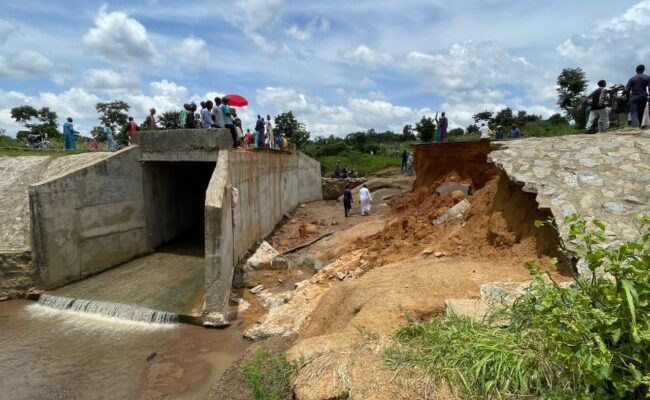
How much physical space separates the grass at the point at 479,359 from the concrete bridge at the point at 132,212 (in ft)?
19.3

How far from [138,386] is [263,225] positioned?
27.8 ft

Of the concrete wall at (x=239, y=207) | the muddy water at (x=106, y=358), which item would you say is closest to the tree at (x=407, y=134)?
the concrete wall at (x=239, y=207)

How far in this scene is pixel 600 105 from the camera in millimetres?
9883

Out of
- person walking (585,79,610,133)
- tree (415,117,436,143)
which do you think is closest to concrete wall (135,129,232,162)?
person walking (585,79,610,133)

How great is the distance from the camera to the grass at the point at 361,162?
112 ft

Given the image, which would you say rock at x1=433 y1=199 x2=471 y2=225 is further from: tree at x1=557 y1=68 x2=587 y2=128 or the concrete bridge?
tree at x1=557 y1=68 x2=587 y2=128

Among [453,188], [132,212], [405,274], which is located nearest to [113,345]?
[132,212]

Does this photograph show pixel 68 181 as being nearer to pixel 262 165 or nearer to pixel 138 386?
pixel 262 165

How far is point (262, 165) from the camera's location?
1518cm

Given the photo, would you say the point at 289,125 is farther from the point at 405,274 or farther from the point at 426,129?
the point at 405,274

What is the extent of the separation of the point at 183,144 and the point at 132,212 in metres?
2.71

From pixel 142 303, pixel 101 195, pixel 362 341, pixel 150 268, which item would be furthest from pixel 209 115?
pixel 362 341

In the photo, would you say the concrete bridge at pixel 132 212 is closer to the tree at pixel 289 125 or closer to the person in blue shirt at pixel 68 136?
the person in blue shirt at pixel 68 136

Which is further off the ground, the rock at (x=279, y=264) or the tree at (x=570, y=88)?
the tree at (x=570, y=88)
